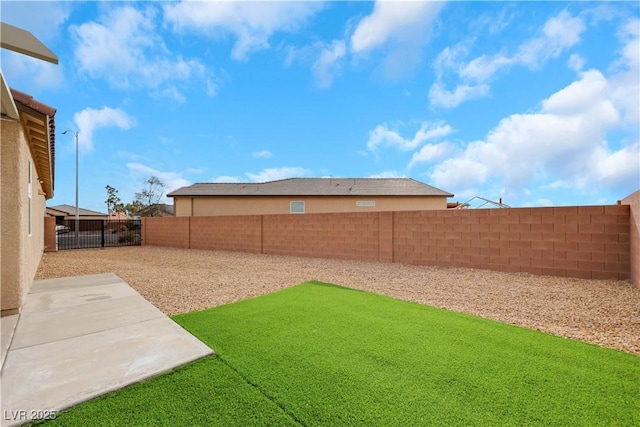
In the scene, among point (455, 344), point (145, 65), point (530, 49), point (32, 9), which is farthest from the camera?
point (145, 65)

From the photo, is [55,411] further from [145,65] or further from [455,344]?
[145,65]

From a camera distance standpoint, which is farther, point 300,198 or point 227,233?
point 300,198

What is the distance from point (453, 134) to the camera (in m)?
16.0

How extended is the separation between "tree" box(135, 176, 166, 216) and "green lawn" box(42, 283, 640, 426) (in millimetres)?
29799

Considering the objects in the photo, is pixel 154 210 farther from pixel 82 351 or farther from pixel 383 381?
pixel 383 381

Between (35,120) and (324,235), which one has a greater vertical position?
(35,120)

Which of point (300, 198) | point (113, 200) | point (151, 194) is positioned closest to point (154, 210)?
point (151, 194)

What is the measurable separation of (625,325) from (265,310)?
16.8ft

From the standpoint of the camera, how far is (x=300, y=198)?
893 inches

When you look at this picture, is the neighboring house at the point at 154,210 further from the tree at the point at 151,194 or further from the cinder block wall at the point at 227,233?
the cinder block wall at the point at 227,233

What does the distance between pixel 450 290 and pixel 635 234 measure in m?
3.85

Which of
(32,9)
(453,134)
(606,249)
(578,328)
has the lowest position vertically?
(578,328)

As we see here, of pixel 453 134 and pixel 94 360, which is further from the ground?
pixel 453 134

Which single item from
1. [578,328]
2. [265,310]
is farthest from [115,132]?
[578,328]
